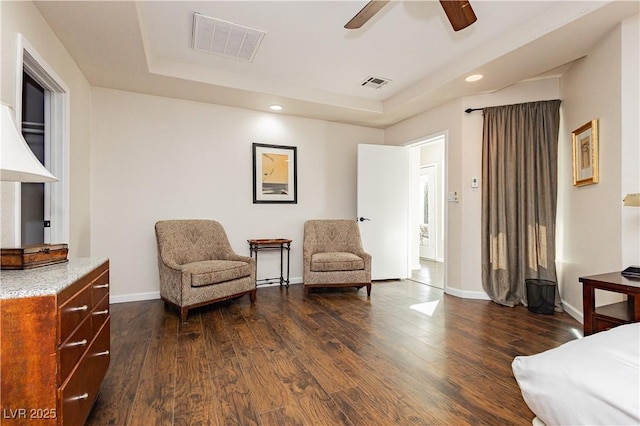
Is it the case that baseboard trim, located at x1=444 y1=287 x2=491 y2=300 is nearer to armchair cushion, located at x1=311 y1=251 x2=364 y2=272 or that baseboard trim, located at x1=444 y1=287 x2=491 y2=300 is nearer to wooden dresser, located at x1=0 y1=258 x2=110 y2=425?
armchair cushion, located at x1=311 y1=251 x2=364 y2=272

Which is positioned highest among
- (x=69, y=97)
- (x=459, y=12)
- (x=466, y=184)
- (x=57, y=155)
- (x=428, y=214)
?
(x=459, y=12)

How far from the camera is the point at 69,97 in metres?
2.67

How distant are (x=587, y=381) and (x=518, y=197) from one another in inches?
126

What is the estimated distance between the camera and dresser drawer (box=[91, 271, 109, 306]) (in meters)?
1.51

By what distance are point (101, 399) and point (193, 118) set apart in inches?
123

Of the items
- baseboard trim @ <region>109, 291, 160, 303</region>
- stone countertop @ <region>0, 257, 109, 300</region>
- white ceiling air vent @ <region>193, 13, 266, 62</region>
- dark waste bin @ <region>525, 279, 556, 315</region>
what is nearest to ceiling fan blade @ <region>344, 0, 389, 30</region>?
white ceiling air vent @ <region>193, 13, 266, 62</region>

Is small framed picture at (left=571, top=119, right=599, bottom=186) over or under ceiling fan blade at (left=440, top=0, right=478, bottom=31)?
under

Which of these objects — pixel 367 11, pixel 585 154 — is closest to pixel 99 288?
pixel 367 11

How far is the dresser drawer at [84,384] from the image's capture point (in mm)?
1145

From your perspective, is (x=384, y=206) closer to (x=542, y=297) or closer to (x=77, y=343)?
(x=542, y=297)

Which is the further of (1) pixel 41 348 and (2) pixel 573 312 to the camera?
(2) pixel 573 312

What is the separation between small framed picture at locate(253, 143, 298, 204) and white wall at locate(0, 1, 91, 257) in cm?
186

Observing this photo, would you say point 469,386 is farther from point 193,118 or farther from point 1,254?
point 193,118

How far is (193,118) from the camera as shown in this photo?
3883mm
